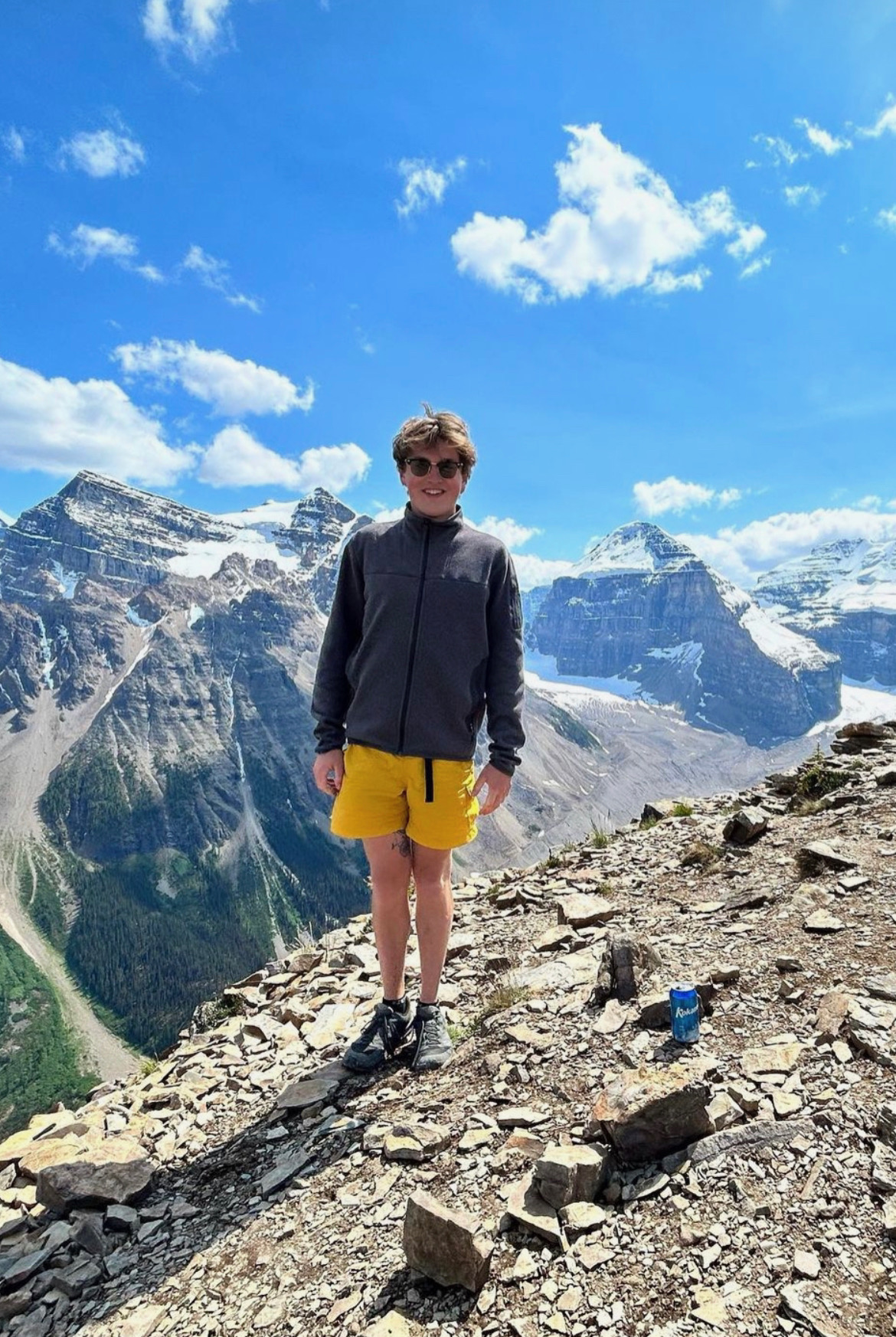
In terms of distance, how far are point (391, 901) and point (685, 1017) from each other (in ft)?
7.89

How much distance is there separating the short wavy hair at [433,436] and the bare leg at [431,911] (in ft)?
10.3

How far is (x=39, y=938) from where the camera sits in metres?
190

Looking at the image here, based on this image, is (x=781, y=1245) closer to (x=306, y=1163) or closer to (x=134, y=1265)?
(x=306, y=1163)

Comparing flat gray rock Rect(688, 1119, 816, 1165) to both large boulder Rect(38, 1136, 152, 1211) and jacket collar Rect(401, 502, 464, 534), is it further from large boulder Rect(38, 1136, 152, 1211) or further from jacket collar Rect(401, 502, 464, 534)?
jacket collar Rect(401, 502, 464, 534)

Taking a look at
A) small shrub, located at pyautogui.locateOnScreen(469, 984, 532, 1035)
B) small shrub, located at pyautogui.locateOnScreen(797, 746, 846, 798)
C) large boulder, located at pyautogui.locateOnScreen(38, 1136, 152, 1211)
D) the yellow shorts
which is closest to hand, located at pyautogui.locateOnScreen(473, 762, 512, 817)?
the yellow shorts

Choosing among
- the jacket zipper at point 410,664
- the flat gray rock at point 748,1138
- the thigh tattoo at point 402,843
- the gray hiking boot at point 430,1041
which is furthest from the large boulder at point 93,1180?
the flat gray rock at point 748,1138

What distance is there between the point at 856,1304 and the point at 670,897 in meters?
5.92

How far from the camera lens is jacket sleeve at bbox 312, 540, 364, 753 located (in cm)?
546

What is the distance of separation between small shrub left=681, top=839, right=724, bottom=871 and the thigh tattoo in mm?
5440

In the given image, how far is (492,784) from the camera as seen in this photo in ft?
17.5

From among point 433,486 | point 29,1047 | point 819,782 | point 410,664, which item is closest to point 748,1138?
point 410,664

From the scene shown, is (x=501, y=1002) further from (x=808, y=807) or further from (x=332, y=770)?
(x=808, y=807)

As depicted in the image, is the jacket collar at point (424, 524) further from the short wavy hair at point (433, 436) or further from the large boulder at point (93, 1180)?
the large boulder at point (93, 1180)

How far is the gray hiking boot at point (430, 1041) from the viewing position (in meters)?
5.34
